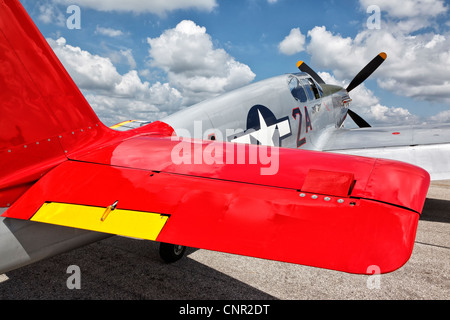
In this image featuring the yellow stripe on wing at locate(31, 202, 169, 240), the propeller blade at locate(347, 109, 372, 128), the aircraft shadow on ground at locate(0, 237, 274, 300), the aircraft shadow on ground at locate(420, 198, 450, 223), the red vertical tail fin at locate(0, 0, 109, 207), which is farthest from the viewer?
the propeller blade at locate(347, 109, 372, 128)

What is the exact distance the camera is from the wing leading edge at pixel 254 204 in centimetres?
162

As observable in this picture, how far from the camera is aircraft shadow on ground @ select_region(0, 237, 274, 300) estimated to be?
148 inches

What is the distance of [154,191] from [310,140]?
5917mm

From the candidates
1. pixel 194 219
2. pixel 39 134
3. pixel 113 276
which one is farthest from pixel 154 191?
pixel 113 276

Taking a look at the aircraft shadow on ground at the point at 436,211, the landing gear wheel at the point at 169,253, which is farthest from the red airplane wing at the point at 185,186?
the aircraft shadow on ground at the point at 436,211

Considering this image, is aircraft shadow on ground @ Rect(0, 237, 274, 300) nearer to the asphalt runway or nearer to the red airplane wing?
the asphalt runway

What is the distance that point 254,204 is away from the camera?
6.54ft

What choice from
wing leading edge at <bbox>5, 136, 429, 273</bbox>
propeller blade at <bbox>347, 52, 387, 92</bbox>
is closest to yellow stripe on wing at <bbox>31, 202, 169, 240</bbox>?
wing leading edge at <bbox>5, 136, 429, 273</bbox>

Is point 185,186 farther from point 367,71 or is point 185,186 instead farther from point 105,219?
point 367,71

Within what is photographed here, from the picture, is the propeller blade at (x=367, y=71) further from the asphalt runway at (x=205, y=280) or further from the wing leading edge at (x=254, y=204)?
the wing leading edge at (x=254, y=204)

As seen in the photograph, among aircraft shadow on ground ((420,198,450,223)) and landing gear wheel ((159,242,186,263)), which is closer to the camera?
landing gear wheel ((159,242,186,263))

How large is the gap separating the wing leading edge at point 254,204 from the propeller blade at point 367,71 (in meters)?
10.4

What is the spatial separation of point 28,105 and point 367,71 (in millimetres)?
11664
